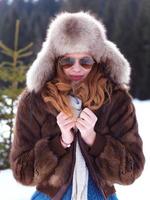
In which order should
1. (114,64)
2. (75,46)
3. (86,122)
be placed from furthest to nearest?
(114,64) < (75,46) < (86,122)

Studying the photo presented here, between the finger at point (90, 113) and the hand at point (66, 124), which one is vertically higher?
the finger at point (90, 113)

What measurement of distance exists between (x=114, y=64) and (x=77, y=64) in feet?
0.69

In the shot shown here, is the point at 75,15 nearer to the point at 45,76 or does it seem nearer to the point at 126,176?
the point at 45,76

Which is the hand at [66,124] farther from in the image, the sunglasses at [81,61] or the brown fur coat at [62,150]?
the sunglasses at [81,61]

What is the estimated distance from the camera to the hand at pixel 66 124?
7.64 ft

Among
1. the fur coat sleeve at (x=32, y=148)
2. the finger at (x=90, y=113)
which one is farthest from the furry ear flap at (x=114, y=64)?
the fur coat sleeve at (x=32, y=148)

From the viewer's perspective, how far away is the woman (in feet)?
8.04

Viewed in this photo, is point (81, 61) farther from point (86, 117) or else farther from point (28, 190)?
point (28, 190)

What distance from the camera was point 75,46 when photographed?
2.44m

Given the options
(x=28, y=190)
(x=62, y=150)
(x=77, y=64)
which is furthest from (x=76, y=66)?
(x=28, y=190)

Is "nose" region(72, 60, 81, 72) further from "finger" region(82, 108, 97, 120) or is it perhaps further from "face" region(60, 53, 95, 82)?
"finger" region(82, 108, 97, 120)

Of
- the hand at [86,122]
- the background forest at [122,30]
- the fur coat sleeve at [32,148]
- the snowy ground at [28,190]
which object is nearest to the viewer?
the hand at [86,122]

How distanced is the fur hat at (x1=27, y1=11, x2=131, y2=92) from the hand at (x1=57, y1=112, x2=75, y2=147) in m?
0.23

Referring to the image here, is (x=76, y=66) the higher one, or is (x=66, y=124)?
(x=76, y=66)
